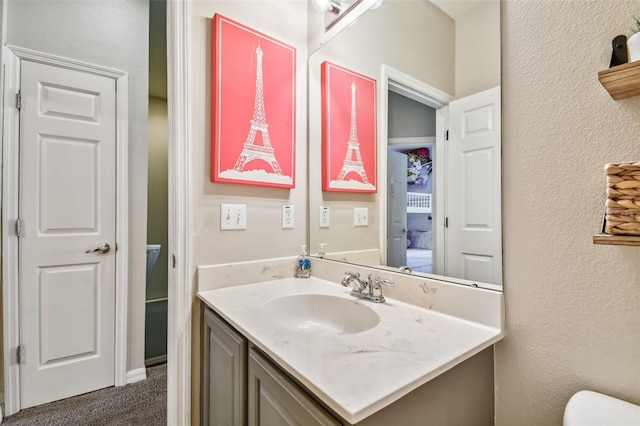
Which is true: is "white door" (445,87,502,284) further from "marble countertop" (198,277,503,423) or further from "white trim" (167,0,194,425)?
"white trim" (167,0,194,425)

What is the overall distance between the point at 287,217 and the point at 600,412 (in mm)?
1277

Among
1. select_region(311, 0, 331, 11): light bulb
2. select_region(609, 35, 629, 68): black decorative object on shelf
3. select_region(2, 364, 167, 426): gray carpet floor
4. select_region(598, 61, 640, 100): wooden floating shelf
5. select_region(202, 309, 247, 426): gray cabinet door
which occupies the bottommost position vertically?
select_region(2, 364, 167, 426): gray carpet floor

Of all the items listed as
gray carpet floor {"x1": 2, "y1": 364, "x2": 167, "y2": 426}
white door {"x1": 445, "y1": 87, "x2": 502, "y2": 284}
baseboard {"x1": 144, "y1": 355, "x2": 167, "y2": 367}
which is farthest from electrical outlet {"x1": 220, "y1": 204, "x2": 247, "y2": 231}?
baseboard {"x1": 144, "y1": 355, "x2": 167, "y2": 367}

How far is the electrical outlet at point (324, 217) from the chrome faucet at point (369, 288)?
42cm

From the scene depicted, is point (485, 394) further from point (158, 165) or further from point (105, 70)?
point (158, 165)

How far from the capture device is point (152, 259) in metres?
2.46

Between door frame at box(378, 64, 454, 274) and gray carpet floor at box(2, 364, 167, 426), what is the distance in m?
1.60

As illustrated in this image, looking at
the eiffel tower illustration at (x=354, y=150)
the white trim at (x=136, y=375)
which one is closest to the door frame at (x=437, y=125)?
the eiffel tower illustration at (x=354, y=150)

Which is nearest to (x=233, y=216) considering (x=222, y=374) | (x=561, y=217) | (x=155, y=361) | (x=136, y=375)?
(x=222, y=374)

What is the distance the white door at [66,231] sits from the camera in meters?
1.75

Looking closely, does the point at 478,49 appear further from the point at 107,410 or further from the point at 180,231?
the point at 107,410

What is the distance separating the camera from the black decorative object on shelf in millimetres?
650

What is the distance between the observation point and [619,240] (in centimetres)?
59

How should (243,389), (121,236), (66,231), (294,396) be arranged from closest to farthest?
(294,396) → (243,389) → (66,231) → (121,236)
